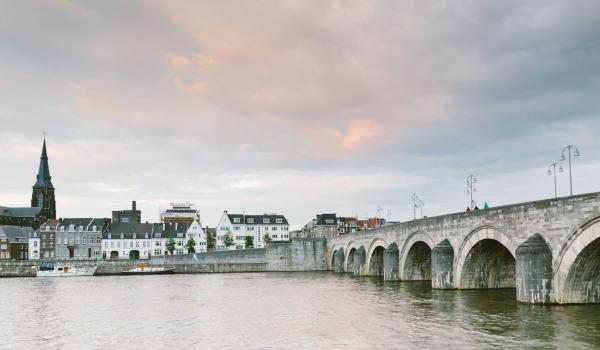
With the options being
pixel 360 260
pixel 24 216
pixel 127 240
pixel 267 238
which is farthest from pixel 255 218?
pixel 360 260

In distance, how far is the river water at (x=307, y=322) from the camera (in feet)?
69.5

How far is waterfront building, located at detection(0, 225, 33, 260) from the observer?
11112 centimetres

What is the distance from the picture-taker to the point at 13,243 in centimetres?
11250

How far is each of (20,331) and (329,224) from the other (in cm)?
10713

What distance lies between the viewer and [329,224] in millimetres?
131750

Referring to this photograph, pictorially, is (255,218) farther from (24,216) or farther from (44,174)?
(44,174)

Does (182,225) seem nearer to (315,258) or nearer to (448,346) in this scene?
(315,258)

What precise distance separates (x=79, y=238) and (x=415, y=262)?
85.2m

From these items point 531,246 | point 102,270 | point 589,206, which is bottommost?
point 102,270

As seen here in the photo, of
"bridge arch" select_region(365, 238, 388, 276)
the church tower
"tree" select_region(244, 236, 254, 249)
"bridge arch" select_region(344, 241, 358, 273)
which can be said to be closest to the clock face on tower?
the church tower

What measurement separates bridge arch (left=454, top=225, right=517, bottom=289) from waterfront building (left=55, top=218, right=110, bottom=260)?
92.4m

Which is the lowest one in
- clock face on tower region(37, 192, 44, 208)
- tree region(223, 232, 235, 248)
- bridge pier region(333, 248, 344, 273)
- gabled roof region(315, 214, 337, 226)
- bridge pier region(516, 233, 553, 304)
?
bridge pier region(333, 248, 344, 273)

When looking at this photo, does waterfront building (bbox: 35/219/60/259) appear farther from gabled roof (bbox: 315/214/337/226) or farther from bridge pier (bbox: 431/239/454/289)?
bridge pier (bbox: 431/239/454/289)

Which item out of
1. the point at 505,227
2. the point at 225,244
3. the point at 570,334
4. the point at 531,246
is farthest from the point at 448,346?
the point at 225,244
